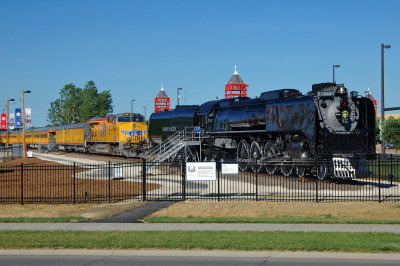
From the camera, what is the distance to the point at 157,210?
18672 mm

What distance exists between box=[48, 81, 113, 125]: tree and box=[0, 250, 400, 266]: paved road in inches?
4280

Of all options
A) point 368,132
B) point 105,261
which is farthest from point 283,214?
point 368,132

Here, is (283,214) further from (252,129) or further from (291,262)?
(252,129)

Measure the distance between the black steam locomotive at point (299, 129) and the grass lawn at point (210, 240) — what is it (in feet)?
25.3

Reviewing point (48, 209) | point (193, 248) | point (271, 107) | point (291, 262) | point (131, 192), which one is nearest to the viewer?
point (291, 262)

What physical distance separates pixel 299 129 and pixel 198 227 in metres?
13.4

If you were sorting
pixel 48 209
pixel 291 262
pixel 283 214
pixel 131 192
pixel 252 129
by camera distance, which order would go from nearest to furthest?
1. pixel 291 262
2. pixel 283 214
3. pixel 48 209
4. pixel 131 192
5. pixel 252 129

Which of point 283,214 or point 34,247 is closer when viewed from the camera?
point 34,247

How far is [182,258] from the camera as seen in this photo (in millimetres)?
11188

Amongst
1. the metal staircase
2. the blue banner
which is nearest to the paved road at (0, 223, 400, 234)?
the metal staircase

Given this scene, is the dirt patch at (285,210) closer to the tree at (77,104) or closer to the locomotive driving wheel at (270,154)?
the locomotive driving wheel at (270,154)

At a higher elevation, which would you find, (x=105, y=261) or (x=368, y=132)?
(x=368, y=132)

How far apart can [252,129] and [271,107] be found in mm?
2912

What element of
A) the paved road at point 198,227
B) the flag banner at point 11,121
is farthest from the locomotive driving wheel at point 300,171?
the flag banner at point 11,121
